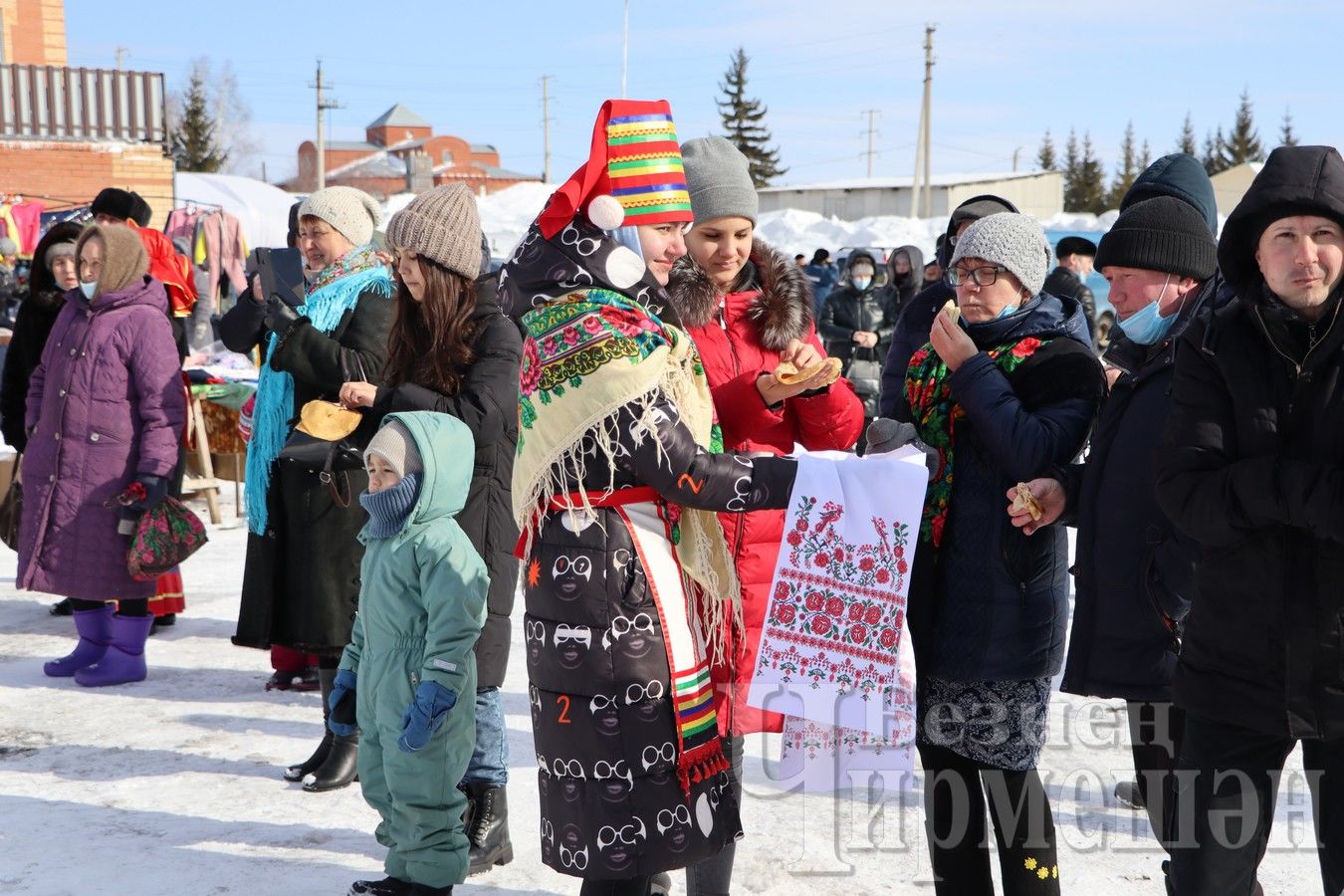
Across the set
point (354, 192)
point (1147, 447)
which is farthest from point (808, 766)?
point (354, 192)

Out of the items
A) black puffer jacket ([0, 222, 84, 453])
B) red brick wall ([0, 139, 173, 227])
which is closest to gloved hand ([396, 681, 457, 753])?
black puffer jacket ([0, 222, 84, 453])

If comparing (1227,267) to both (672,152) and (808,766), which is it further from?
(808,766)

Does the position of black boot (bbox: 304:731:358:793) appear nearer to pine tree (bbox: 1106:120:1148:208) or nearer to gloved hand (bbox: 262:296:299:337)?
gloved hand (bbox: 262:296:299:337)

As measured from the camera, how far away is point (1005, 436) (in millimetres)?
2645

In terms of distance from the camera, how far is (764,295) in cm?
317

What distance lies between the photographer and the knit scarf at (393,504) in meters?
3.26

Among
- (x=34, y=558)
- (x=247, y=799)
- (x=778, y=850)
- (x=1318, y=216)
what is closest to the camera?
(x=1318, y=216)

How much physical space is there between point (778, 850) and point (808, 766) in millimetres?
1071

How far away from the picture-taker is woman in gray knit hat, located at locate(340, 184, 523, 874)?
11.6 feet

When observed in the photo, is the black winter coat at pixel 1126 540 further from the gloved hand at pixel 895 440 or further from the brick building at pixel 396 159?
the brick building at pixel 396 159

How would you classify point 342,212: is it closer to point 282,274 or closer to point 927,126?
point 282,274

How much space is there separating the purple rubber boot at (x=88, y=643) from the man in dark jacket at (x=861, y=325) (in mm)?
7428

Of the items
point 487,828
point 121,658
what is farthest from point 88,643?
point 487,828

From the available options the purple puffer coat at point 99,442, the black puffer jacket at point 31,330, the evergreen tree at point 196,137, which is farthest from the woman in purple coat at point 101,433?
the evergreen tree at point 196,137
